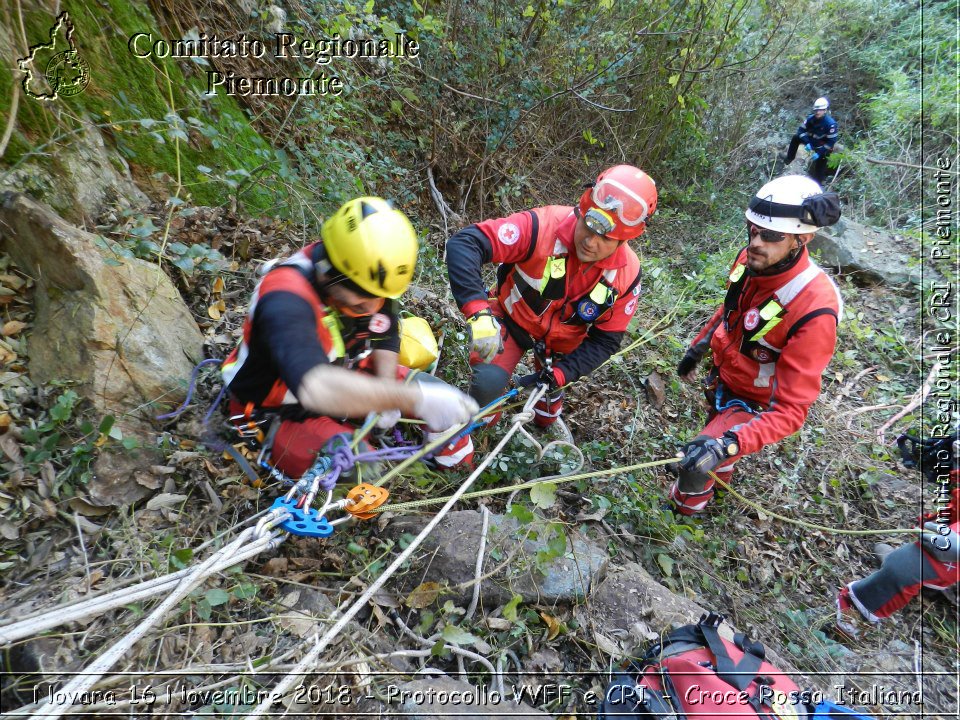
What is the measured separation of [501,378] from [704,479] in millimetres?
1673

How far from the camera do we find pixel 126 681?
160cm

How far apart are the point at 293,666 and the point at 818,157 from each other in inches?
403

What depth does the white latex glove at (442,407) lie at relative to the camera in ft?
6.81

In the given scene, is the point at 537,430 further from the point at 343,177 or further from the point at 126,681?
the point at 126,681

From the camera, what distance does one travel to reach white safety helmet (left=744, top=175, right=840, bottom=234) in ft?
9.50

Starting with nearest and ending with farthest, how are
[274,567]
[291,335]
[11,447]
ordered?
[291,335]
[11,447]
[274,567]

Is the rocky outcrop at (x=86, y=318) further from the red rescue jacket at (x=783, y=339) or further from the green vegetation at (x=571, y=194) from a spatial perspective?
the red rescue jacket at (x=783, y=339)

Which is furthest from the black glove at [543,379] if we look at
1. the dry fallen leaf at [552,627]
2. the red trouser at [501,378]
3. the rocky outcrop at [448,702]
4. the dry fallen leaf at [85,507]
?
the dry fallen leaf at [85,507]

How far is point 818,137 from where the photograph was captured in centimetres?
805

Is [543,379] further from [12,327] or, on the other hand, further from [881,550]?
[881,550]

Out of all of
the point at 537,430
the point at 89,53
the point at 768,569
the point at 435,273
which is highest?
the point at 89,53

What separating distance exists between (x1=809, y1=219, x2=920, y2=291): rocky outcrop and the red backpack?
7169 mm

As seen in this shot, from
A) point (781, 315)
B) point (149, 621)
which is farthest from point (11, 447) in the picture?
point (781, 315)

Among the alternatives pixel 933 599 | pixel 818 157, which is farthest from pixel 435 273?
pixel 818 157
